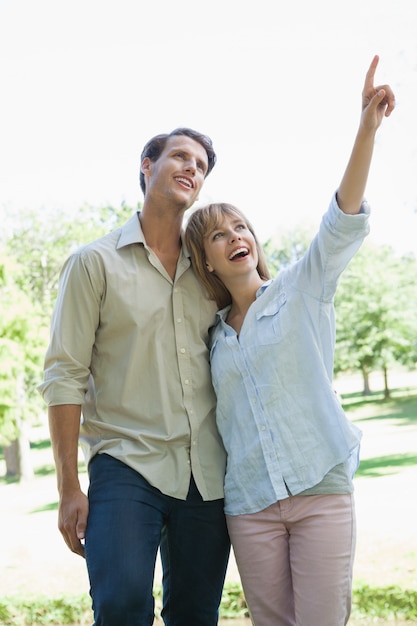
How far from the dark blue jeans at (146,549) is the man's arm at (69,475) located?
0.11 feet

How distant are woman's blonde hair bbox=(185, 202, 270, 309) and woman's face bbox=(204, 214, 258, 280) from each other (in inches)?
0.5

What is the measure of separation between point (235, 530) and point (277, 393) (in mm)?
352

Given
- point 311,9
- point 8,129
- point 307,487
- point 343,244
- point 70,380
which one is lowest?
point 307,487

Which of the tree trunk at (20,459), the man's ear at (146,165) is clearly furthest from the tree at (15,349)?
the man's ear at (146,165)

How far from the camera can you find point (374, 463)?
10.4 m

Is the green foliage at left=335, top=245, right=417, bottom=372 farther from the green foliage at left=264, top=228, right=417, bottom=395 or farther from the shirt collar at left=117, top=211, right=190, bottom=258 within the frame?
the shirt collar at left=117, top=211, right=190, bottom=258

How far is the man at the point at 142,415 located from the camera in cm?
193

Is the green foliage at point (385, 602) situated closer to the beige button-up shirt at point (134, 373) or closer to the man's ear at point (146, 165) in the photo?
the beige button-up shirt at point (134, 373)

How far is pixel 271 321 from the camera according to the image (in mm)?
1957

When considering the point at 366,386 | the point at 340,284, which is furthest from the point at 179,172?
the point at 366,386

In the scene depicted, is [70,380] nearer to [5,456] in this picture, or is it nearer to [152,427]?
[152,427]

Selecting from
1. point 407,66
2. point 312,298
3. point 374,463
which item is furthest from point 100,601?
point 374,463

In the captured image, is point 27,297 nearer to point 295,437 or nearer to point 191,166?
point 191,166

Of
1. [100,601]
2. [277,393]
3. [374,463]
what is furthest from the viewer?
[374,463]
